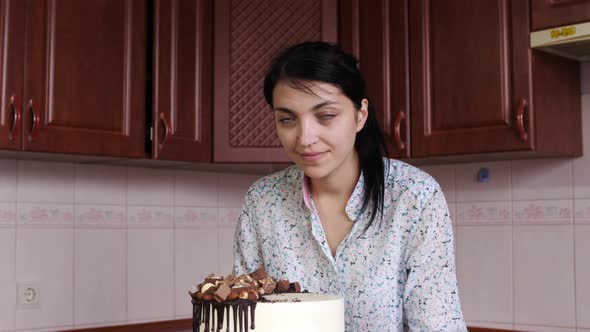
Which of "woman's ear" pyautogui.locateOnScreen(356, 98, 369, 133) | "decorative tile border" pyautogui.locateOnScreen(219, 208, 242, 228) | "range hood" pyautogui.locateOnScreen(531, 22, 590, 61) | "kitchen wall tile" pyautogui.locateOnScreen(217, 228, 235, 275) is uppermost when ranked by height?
"range hood" pyautogui.locateOnScreen(531, 22, 590, 61)

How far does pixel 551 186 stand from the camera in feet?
7.88

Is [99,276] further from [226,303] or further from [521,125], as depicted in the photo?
[226,303]

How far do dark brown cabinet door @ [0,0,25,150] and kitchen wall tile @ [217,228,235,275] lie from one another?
0.99m

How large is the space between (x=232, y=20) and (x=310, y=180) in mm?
1080

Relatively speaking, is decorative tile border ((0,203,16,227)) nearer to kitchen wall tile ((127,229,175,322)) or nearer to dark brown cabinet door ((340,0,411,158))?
kitchen wall tile ((127,229,175,322))

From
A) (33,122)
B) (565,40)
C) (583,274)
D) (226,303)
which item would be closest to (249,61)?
(33,122)

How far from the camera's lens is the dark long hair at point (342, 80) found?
1.36m

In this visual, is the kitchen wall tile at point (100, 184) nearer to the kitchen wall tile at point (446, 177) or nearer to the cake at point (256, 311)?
the kitchen wall tile at point (446, 177)

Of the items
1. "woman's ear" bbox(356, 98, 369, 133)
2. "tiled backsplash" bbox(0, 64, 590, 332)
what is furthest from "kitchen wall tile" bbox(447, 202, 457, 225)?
"woman's ear" bbox(356, 98, 369, 133)

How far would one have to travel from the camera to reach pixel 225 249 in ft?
9.50

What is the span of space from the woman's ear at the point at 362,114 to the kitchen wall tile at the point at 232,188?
1.48 metres

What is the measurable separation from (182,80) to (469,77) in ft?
2.81

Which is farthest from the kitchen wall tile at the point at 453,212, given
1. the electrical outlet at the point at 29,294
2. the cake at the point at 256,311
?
the cake at the point at 256,311

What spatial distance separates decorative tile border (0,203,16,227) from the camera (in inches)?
90.7
